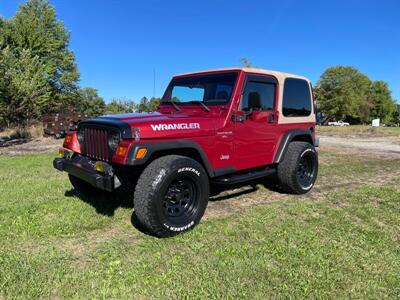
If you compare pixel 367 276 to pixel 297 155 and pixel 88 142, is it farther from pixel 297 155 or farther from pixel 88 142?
pixel 88 142

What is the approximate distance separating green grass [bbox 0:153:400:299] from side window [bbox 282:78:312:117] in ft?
5.14

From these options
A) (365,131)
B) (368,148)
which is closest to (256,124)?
(368,148)

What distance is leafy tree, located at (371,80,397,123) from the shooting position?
3029 inches

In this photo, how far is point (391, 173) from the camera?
852cm

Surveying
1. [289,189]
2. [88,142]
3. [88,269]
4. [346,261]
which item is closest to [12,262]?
[88,269]

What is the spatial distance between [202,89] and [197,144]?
1.34 meters

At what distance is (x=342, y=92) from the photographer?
61.5m

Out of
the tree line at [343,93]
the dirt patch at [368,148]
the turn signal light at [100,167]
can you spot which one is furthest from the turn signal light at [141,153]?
the tree line at [343,93]

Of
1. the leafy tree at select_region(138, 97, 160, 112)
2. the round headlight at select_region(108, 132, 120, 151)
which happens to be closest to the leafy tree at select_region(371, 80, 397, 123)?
the leafy tree at select_region(138, 97, 160, 112)

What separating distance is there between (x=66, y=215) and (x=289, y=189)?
3.64 meters

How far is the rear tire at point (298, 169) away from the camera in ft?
20.3

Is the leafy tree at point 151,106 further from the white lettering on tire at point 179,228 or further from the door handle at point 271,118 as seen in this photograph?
the white lettering on tire at point 179,228

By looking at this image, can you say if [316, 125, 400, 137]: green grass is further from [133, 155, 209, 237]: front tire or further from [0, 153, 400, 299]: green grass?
[133, 155, 209, 237]: front tire

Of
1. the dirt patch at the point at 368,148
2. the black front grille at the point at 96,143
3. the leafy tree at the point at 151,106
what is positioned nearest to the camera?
the black front grille at the point at 96,143
